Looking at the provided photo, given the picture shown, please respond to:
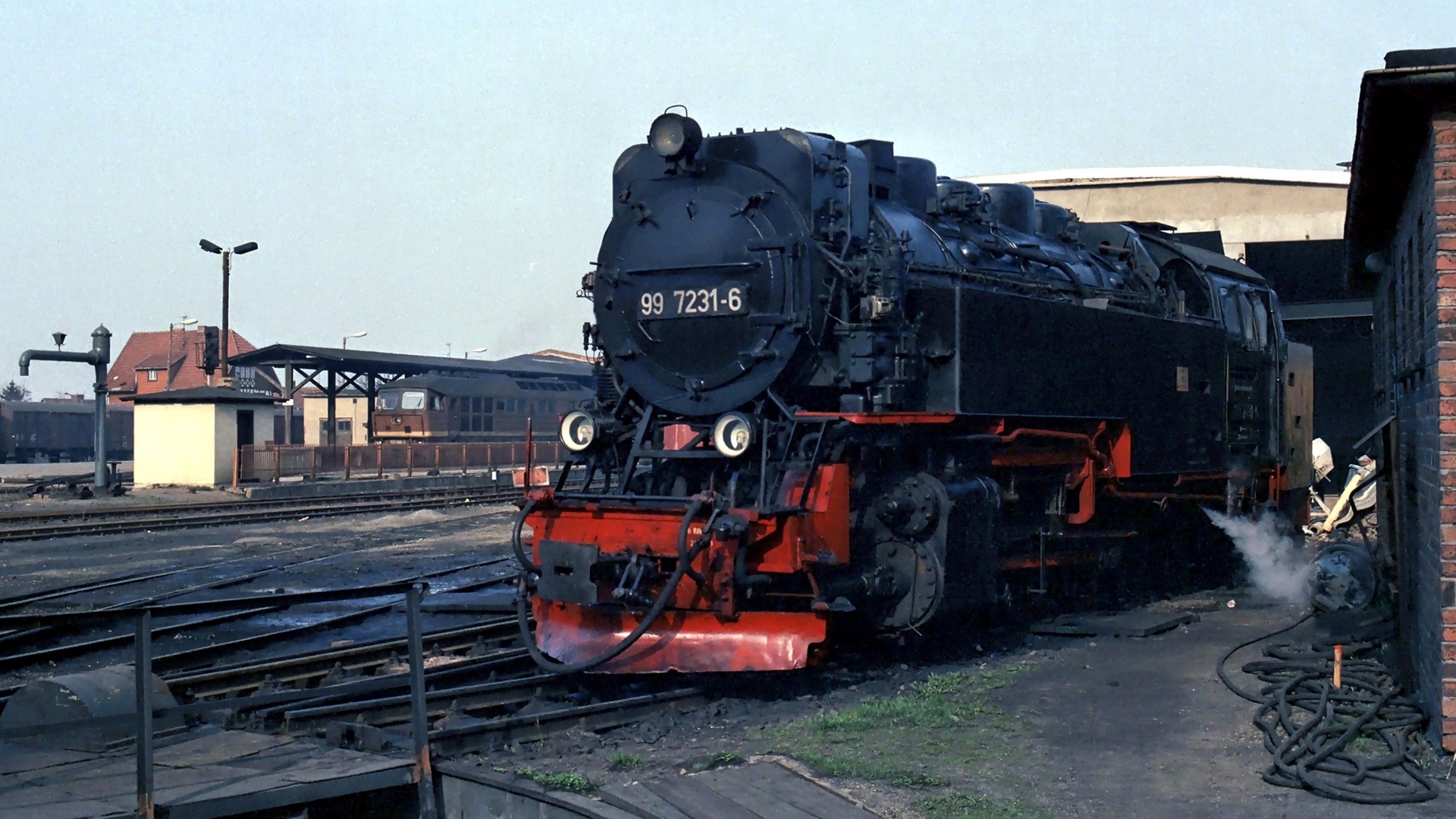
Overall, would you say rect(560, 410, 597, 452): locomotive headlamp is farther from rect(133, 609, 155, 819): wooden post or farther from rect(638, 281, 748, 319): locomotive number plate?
rect(133, 609, 155, 819): wooden post

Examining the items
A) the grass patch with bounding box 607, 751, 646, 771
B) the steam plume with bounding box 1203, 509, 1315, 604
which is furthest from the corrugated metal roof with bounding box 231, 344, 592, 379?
the grass patch with bounding box 607, 751, 646, 771

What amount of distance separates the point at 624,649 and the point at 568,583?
708 mm

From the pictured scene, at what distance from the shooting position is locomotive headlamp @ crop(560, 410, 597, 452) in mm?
9156

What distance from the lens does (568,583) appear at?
7980mm

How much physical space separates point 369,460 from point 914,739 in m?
25.8

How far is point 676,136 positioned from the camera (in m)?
8.80

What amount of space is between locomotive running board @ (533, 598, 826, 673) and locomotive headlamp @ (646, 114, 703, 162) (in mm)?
3002

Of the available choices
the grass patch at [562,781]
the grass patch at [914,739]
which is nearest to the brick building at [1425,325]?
the grass patch at [914,739]

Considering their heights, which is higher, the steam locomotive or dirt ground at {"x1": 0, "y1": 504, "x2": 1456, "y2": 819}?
the steam locomotive

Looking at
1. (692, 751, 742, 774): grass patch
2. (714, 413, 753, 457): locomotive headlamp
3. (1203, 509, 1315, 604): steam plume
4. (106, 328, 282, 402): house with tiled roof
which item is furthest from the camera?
(106, 328, 282, 402): house with tiled roof

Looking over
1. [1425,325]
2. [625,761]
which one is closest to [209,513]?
[625,761]

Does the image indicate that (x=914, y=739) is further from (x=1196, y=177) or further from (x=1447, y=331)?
(x=1196, y=177)

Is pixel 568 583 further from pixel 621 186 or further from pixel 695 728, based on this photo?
pixel 621 186

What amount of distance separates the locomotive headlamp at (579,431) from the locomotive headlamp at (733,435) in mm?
1209
